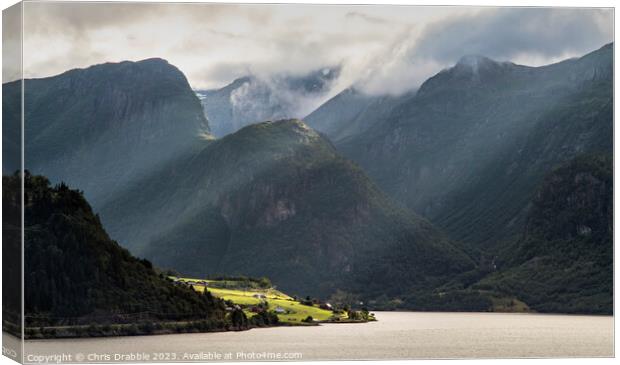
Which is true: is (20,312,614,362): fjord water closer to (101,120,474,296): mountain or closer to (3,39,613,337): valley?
(3,39,613,337): valley

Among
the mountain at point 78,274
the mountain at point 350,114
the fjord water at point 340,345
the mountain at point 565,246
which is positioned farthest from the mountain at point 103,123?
the mountain at point 565,246

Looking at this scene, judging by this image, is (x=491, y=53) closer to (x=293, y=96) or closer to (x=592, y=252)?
(x=293, y=96)

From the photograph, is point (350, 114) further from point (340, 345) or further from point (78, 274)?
point (78, 274)

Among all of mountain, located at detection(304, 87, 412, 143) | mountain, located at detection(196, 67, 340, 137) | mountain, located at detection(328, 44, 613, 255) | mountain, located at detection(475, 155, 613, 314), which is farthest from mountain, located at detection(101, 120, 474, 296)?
mountain, located at detection(475, 155, 613, 314)

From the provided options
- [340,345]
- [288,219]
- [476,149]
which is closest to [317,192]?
[288,219]

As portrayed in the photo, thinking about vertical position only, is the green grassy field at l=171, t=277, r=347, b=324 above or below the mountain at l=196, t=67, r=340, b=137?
below

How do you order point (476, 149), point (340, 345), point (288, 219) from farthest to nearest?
point (476, 149) < point (288, 219) < point (340, 345)

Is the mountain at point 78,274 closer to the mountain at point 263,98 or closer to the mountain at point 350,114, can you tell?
the mountain at point 263,98
